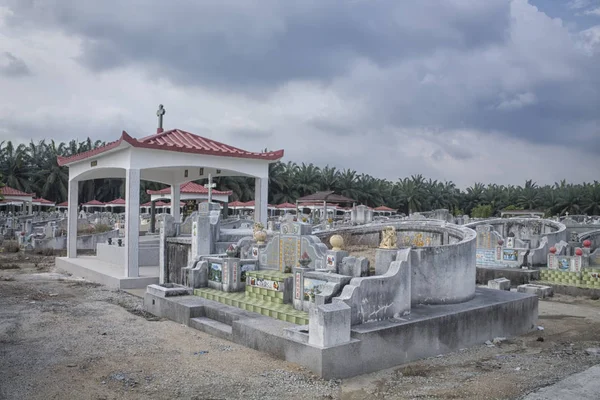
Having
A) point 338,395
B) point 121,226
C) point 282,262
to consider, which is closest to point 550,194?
point 121,226

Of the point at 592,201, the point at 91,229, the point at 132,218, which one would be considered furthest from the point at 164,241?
the point at 592,201

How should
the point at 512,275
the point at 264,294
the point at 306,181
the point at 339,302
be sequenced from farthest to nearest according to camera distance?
the point at 306,181
the point at 512,275
the point at 264,294
the point at 339,302

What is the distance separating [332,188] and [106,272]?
176ft

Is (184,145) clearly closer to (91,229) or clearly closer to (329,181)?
→ (91,229)

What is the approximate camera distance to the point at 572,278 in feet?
53.6

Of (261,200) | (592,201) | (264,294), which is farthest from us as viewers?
(592,201)

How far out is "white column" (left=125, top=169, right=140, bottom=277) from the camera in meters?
14.5

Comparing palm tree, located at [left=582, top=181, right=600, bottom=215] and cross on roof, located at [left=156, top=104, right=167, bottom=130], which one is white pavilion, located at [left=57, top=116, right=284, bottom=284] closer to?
cross on roof, located at [left=156, top=104, right=167, bottom=130]

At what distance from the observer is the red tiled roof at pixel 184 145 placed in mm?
14508

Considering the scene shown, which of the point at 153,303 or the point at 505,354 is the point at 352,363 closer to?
the point at 505,354

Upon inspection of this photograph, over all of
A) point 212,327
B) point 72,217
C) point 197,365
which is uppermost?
point 72,217

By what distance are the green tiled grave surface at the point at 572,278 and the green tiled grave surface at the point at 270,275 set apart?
10.5 meters

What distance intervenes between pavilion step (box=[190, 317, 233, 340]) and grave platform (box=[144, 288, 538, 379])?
18 millimetres

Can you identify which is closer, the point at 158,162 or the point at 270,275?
the point at 270,275
